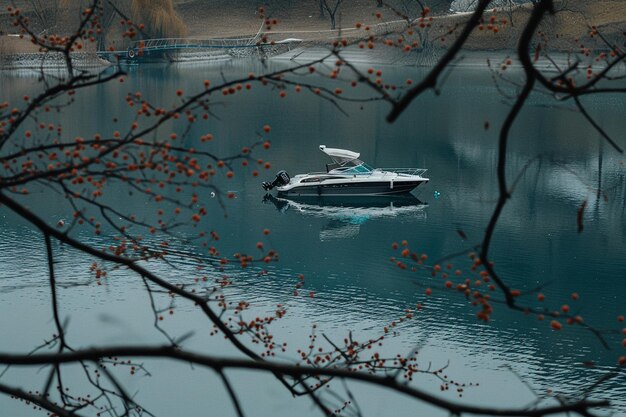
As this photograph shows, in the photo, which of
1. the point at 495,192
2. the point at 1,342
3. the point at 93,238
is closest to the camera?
the point at 1,342

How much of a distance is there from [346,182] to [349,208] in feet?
5.04

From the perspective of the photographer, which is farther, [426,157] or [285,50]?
[285,50]

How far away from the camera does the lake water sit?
18609 mm

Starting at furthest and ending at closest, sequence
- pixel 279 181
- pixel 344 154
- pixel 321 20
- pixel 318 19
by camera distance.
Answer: pixel 318 19 → pixel 321 20 → pixel 344 154 → pixel 279 181

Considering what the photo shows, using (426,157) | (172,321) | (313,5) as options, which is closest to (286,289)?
(172,321)

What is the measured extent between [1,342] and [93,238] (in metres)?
8.60

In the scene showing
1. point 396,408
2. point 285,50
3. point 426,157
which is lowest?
point 396,408

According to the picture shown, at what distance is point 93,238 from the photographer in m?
28.9

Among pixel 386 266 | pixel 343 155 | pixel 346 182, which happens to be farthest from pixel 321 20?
pixel 386 266

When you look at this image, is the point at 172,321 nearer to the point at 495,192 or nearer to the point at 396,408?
the point at 396,408

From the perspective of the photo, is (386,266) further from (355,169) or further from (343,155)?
(343,155)

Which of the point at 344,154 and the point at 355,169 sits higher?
the point at 344,154

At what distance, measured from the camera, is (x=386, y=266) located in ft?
85.6

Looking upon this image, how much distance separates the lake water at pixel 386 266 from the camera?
733 inches
